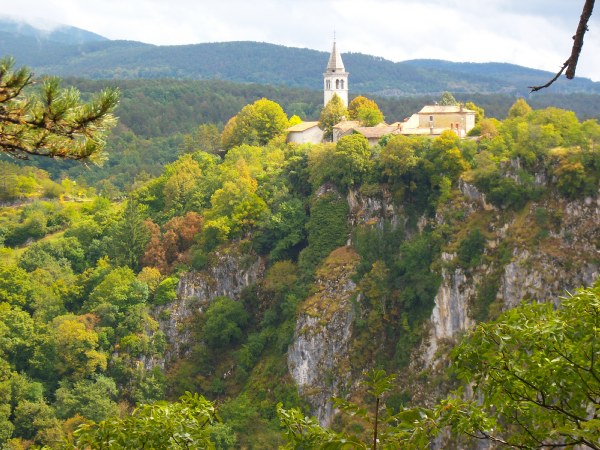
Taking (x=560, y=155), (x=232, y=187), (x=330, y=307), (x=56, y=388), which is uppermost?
(x=560, y=155)

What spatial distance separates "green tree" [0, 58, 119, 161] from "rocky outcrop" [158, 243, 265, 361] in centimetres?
4051

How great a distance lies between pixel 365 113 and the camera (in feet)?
183

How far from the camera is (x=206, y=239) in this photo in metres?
52.6

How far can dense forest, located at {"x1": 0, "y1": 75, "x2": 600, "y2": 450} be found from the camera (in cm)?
4244

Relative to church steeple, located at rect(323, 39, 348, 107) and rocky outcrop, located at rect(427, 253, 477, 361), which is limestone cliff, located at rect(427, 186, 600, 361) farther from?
church steeple, located at rect(323, 39, 348, 107)

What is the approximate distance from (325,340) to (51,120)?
35280mm

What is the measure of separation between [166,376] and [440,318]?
14475 millimetres

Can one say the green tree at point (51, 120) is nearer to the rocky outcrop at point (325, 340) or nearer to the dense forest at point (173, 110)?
the rocky outcrop at point (325, 340)

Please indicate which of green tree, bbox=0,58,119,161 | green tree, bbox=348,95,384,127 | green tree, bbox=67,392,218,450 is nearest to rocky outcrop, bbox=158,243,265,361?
green tree, bbox=348,95,384,127

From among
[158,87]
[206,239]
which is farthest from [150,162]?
[206,239]

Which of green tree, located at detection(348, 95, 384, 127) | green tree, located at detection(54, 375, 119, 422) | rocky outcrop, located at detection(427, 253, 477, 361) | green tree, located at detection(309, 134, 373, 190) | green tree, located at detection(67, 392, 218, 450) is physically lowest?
green tree, located at detection(54, 375, 119, 422)

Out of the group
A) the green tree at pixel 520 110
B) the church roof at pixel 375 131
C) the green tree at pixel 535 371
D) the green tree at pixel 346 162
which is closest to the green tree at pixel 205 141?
the church roof at pixel 375 131

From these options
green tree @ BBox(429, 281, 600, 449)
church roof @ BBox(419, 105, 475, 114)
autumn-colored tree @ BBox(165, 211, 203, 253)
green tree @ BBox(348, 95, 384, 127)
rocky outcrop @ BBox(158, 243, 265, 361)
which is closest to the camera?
green tree @ BBox(429, 281, 600, 449)

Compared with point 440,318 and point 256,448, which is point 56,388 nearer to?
point 256,448
